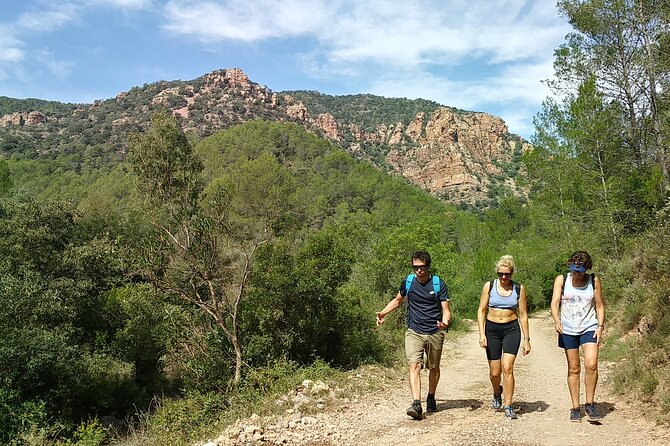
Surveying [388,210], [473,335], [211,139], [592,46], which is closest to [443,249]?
[473,335]

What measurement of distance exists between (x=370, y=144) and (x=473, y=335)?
364ft

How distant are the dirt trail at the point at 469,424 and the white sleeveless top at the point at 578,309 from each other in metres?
1.06

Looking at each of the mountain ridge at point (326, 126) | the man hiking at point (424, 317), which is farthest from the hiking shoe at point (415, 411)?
the mountain ridge at point (326, 126)

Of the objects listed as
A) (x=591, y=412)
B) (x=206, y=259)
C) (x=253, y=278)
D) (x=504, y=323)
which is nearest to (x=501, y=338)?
(x=504, y=323)

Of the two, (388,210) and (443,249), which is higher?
(388,210)

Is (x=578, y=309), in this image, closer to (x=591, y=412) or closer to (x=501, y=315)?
(x=501, y=315)

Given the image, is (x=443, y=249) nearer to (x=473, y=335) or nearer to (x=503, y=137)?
(x=473, y=335)

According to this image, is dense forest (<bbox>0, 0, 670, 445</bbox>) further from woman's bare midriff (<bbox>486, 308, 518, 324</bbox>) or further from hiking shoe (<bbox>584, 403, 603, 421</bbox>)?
woman's bare midriff (<bbox>486, 308, 518, 324</bbox>)

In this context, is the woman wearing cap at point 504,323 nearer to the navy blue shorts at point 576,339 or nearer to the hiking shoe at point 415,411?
the navy blue shorts at point 576,339

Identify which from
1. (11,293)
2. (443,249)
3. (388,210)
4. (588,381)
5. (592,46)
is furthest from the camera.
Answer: (388,210)

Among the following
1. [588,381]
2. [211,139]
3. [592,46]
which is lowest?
[588,381]

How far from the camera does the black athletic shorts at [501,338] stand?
574 centimetres

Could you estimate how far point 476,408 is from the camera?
648 centimetres

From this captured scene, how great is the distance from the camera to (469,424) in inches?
222
